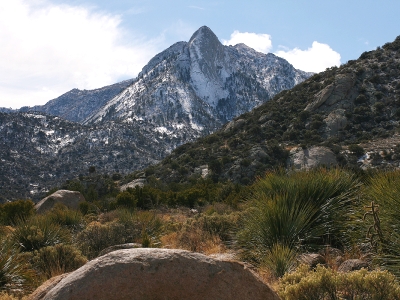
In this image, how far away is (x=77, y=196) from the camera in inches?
1078

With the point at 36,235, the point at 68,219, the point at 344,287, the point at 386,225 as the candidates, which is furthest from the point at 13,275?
the point at 68,219

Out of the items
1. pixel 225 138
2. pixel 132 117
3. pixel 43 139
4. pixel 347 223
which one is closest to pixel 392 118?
pixel 225 138

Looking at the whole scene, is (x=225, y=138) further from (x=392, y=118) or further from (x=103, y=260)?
(x=103, y=260)

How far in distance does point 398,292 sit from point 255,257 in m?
3.45

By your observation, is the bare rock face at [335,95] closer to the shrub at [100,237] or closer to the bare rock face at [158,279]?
the shrub at [100,237]

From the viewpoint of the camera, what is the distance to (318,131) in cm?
4700

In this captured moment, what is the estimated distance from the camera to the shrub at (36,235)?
1071 cm

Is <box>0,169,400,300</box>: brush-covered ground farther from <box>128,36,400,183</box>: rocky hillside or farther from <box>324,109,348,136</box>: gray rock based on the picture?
<box>324,109,348,136</box>: gray rock

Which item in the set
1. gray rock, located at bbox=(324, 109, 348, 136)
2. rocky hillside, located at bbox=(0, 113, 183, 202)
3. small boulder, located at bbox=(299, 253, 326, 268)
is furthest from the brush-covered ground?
rocky hillside, located at bbox=(0, 113, 183, 202)

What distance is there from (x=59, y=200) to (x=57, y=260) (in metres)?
17.8

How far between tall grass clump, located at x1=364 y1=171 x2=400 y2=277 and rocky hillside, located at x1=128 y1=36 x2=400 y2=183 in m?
31.6

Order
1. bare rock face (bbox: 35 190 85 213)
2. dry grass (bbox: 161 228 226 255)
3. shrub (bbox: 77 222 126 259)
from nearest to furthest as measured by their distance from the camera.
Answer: dry grass (bbox: 161 228 226 255), shrub (bbox: 77 222 126 259), bare rock face (bbox: 35 190 85 213)

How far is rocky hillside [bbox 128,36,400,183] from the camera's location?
40.4 meters

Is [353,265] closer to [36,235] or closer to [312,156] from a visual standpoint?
[36,235]
